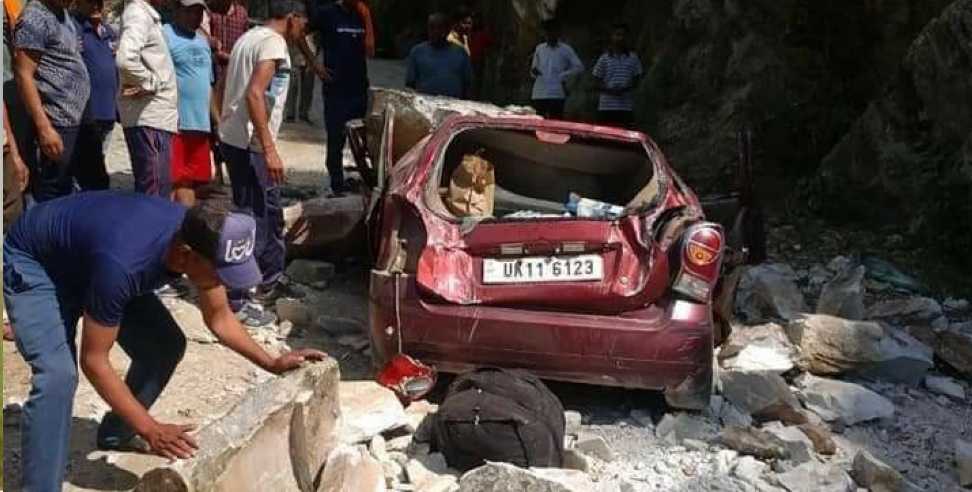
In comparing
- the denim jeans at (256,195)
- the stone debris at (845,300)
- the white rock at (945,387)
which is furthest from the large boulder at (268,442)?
the stone debris at (845,300)

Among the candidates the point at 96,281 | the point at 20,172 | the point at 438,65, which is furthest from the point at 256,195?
the point at 438,65

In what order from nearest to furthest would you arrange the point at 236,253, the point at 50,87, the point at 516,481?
1. the point at 236,253
2. the point at 516,481
3. the point at 50,87

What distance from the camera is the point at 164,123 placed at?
20.3 feet

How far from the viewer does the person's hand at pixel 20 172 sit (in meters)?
5.33

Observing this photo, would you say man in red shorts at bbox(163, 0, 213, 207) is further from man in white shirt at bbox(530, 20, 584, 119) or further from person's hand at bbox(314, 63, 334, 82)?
man in white shirt at bbox(530, 20, 584, 119)

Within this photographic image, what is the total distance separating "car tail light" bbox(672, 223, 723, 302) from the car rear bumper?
0.07 meters

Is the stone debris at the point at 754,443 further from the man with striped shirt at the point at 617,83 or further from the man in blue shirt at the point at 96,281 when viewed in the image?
the man with striped shirt at the point at 617,83

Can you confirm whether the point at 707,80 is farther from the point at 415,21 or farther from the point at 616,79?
the point at 415,21

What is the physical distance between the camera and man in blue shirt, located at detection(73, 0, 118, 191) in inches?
241

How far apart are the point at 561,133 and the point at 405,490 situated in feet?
7.55

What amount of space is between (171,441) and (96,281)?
21.5 inches

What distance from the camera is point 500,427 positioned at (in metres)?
4.51

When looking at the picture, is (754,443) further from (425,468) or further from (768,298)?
(768,298)

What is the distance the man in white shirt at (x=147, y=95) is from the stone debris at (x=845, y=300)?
3.90 meters
